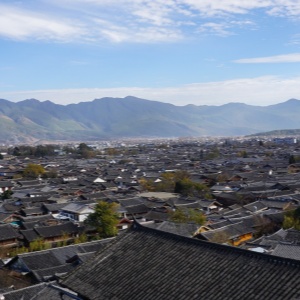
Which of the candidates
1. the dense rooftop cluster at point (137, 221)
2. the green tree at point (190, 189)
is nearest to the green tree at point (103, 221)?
the dense rooftop cluster at point (137, 221)

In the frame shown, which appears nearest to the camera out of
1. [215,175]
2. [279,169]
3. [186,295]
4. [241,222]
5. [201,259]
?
[186,295]

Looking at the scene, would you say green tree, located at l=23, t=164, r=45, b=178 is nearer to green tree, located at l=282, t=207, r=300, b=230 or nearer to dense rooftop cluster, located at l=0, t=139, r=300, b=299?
dense rooftop cluster, located at l=0, t=139, r=300, b=299

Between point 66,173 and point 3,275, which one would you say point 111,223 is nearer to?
point 3,275

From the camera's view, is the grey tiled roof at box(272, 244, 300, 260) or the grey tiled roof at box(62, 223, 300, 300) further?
the grey tiled roof at box(272, 244, 300, 260)

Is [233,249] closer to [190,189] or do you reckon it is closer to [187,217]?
[187,217]

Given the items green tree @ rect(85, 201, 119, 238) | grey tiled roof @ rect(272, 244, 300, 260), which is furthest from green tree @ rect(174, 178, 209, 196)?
grey tiled roof @ rect(272, 244, 300, 260)

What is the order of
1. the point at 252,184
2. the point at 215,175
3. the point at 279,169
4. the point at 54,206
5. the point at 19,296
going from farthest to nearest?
1. the point at 279,169
2. the point at 215,175
3. the point at 252,184
4. the point at 54,206
5. the point at 19,296

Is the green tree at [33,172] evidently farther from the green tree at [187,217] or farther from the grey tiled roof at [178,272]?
the grey tiled roof at [178,272]

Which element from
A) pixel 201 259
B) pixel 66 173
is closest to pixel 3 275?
pixel 201 259
